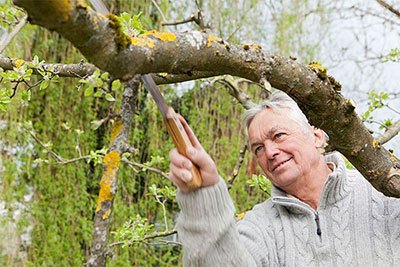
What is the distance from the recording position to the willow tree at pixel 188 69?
0.64 metres

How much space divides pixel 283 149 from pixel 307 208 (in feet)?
0.49

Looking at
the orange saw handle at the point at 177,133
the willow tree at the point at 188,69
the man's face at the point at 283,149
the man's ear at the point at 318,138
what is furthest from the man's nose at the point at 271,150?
the orange saw handle at the point at 177,133

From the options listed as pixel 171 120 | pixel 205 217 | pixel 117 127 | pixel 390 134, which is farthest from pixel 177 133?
pixel 390 134

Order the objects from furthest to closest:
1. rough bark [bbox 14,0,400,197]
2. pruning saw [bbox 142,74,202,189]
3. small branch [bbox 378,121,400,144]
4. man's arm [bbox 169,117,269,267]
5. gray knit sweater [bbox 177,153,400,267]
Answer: small branch [bbox 378,121,400,144], gray knit sweater [bbox 177,153,400,267], man's arm [bbox 169,117,269,267], pruning saw [bbox 142,74,202,189], rough bark [bbox 14,0,400,197]

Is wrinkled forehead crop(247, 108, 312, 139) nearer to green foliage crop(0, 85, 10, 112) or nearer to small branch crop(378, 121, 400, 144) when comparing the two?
small branch crop(378, 121, 400, 144)

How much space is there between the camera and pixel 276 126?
1543 millimetres

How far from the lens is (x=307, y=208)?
1491 mm

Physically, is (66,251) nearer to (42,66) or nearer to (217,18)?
(217,18)

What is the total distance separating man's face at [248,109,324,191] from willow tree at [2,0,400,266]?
0.29 m

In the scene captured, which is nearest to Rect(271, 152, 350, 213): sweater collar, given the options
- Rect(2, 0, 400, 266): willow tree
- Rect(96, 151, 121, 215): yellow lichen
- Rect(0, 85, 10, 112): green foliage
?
Rect(2, 0, 400, 266): willow tree

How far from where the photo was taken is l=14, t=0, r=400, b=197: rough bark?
0.64 meters

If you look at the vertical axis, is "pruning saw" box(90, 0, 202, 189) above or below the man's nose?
below

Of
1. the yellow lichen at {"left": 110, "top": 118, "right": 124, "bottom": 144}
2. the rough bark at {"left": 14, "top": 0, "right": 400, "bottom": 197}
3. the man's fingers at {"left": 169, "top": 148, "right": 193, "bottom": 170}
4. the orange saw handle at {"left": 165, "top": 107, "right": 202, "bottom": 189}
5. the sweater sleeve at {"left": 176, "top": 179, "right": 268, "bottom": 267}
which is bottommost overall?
the sweater sleeve at {"left": 176, "top": 179, "right": 268, "bottom": 267}

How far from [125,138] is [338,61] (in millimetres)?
2574
